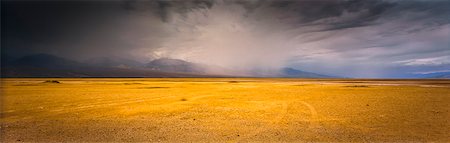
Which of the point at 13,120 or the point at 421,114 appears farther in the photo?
the point at 421,114

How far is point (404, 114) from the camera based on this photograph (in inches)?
578

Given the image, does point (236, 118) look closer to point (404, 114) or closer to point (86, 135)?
point (86, 135)

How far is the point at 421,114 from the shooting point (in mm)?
14586

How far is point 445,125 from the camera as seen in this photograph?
11.5 meters

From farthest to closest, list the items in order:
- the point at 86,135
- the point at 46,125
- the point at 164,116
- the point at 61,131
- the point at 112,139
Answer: the point at 164,116, the point at 46,125, the point at 61,131, the point at 86,135, the point at 112,139

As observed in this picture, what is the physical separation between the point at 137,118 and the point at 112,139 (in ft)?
14.2

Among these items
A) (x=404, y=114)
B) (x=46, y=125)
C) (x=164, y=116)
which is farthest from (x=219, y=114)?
(x=404, y=114)

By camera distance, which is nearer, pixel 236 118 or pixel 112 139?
pixel 112 139

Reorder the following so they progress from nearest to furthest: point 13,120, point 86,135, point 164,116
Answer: point 86,135
point 13,120
point 164,116

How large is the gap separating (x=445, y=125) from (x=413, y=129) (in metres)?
1.81

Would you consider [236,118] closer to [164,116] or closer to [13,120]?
[164,116]

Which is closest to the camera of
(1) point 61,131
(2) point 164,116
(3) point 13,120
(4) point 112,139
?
(4) point 112,139

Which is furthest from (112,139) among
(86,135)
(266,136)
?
(266,136)

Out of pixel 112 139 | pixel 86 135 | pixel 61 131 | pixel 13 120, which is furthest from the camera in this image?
pixel 13 120
